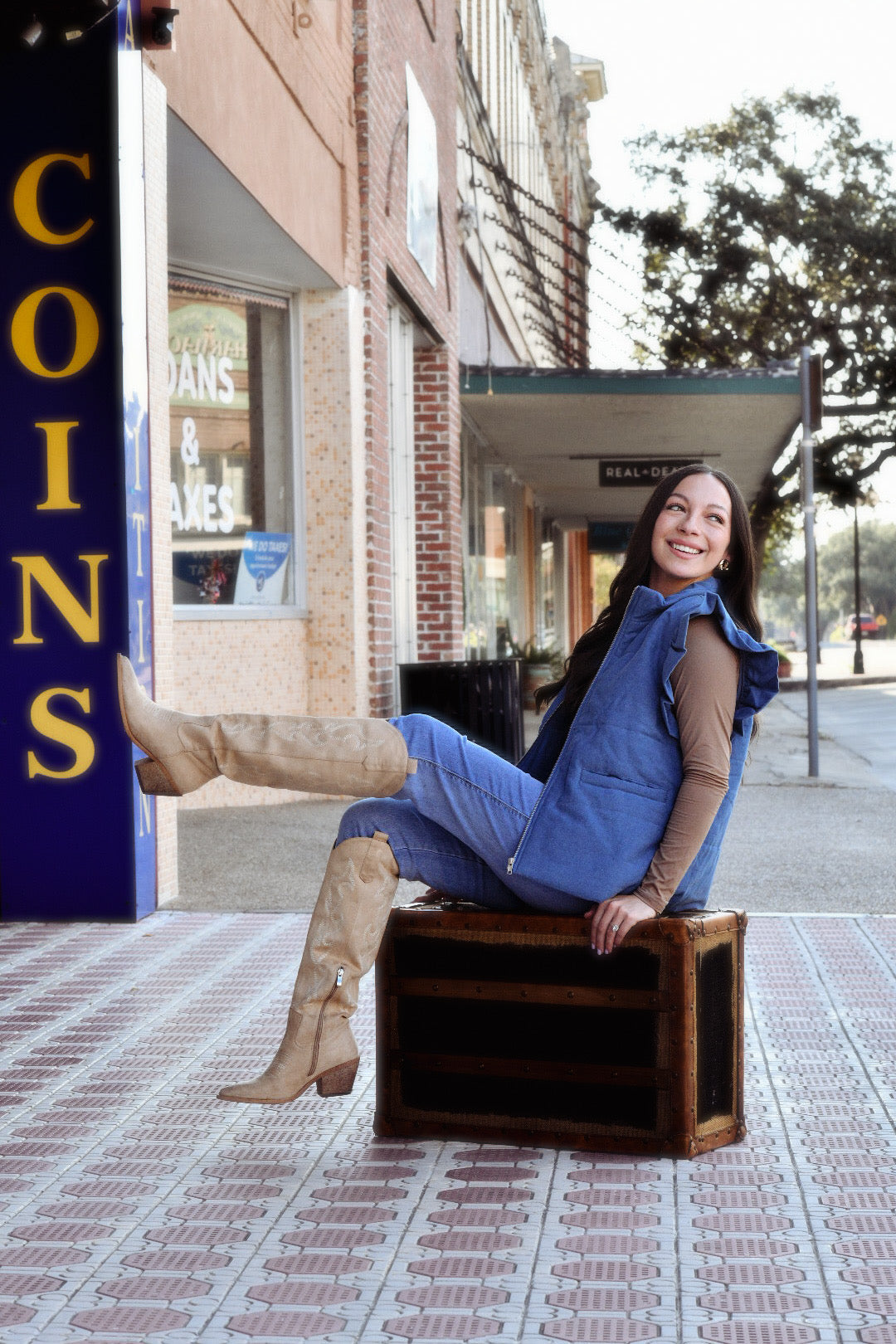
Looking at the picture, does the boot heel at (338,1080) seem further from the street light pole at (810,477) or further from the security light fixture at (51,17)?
the street light pole at (810,477)

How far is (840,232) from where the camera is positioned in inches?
1205

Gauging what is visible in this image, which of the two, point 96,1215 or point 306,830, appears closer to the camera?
point 96,1215

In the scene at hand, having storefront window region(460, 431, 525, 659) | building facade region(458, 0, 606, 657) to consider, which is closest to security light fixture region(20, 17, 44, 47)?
building facade region(458, 0, 606, 657)

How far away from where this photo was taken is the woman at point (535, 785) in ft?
11.1

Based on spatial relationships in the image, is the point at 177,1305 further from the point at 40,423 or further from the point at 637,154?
the point at 637,154

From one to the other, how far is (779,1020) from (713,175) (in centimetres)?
3050

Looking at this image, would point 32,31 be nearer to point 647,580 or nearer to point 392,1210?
point 647,580

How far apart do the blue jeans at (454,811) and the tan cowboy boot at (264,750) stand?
3.1 inches

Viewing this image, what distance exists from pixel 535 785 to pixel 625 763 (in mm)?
218

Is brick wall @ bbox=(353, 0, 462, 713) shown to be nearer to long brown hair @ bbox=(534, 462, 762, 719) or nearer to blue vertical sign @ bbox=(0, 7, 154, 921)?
blue vertical sign @ bbox=(0, 7, 154, 921)

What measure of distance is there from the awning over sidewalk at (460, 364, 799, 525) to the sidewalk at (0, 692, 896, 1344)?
9116mm

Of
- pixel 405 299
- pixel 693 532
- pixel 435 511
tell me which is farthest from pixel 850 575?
pixel 693 532

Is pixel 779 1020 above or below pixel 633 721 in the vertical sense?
below

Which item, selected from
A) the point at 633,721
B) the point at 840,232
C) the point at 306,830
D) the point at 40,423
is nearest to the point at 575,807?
the point at 633,721
